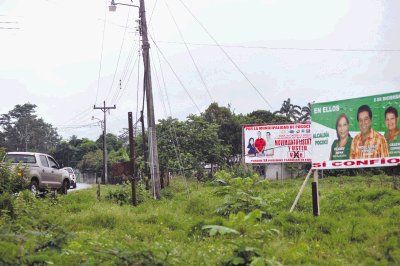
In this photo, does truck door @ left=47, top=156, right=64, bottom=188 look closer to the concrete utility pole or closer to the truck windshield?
the truck windshield

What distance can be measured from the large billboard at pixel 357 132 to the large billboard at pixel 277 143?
11161 millimetres

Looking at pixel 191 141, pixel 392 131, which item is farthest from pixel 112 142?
pixel 392 131

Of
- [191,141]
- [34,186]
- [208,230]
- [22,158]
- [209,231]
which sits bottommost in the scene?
[208,230]

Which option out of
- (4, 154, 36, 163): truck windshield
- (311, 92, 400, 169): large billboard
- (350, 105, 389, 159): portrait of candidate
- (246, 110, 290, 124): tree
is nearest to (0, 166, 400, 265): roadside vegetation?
(311, 92, 400, 169): large billboard

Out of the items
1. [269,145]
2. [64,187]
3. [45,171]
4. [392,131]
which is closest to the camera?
[392,131]

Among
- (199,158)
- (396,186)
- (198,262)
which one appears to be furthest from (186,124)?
(198,262)

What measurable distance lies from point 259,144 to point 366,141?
534 inches

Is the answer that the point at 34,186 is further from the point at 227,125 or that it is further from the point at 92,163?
the point at 92,163

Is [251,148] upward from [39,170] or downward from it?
upward

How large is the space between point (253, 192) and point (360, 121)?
3389 millimetres

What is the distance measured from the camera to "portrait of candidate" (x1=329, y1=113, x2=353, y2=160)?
9.45m

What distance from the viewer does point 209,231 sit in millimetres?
6559

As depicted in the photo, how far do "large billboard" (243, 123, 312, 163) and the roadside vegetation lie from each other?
7.86 m

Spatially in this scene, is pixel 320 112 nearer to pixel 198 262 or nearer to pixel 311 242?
pixel 311 242
